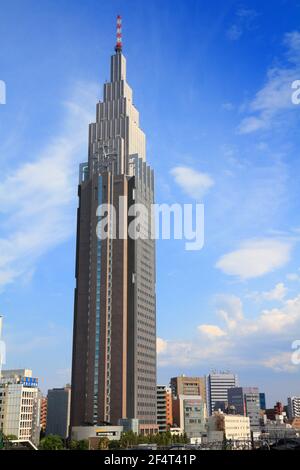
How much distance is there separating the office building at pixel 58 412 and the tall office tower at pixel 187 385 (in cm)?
3866

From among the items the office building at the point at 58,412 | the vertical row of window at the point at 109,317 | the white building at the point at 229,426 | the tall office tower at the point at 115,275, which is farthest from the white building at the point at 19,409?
the office building at the point at 58,412

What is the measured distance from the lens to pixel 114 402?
94.6m

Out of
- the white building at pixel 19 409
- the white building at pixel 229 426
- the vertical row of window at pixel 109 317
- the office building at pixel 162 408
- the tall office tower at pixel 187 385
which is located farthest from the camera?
the tall office tower at pixel 187 385

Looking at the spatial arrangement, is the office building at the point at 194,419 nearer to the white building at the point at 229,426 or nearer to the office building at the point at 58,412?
the white building at the point at 229,426

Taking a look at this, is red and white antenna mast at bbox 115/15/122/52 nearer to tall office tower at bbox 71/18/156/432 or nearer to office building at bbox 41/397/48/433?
tall office tower at bbox 71/18/156/432

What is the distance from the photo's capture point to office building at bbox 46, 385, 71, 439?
14825 cm

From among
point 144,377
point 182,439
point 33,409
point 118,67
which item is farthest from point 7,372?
point 118,67

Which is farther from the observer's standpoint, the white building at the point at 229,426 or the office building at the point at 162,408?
the office building at the point at 162,408

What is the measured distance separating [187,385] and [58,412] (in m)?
45.8

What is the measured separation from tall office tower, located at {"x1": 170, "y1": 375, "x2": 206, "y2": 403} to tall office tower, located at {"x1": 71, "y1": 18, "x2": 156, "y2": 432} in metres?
68.2

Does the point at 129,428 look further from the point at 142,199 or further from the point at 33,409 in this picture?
the point at 142,199

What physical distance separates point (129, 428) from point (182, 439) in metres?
11.3

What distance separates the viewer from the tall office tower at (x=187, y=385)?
172 metres

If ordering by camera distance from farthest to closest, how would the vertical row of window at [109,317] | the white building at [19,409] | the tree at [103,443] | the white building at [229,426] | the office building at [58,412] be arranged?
the office building at [58,412], the white building at [229,426], the white building at [19,409], the vertical row of window at [109,317], the tree at [103,443]
